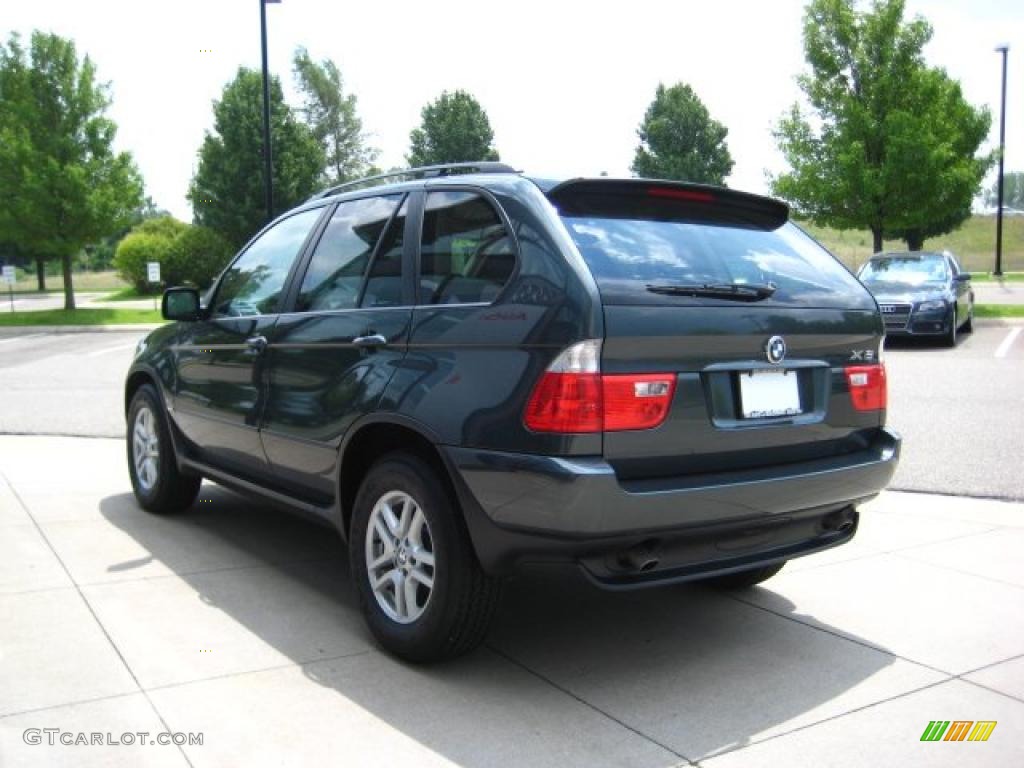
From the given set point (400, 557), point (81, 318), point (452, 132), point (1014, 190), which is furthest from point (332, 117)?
point (1014, 190)

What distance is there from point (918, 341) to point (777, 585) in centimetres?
1359

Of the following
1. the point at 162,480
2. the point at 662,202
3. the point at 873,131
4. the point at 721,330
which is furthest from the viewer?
the point at 873,131

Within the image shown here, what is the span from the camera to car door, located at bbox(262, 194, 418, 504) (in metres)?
3.82

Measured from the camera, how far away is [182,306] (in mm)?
5453

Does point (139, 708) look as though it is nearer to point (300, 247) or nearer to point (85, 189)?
point (300, 247)

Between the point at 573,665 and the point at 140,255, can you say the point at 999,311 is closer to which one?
the point at 573,665

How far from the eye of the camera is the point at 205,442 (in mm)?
5270

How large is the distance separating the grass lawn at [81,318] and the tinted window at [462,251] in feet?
79.7

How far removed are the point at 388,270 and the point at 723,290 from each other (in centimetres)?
139

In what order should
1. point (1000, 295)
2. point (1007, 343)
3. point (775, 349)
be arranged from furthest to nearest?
point (1000, 295) → point (1007, 343) → point (775, 349)

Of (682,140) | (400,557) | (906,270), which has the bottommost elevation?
(400,557)

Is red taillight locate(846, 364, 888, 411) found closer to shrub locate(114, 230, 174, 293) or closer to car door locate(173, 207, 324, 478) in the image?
car door locate(173, 207, 324, 478)

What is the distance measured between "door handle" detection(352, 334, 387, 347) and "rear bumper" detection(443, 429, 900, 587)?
627mm

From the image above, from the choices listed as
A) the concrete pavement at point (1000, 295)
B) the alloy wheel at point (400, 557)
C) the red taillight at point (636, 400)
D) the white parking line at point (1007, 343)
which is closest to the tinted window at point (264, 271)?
the alloy wheel at point (400, 557)
